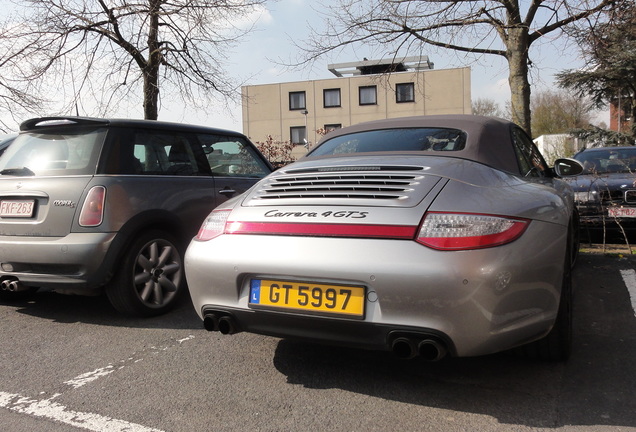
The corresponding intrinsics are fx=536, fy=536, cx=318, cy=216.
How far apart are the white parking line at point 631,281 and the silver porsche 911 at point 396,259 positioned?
1.74m

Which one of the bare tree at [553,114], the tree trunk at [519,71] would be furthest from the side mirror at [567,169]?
the bare tree at [553,114]

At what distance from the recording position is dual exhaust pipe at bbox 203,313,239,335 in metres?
2.73

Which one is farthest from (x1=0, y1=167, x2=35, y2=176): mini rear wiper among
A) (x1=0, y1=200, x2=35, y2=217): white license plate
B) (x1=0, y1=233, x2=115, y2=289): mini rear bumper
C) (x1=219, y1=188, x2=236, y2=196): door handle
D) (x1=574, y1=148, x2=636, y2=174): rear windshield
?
(x1=574, y1=148, x2=636, y2=174): rear windshield

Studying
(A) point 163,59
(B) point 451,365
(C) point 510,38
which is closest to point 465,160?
(B) point 451,365

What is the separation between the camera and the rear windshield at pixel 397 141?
3.28m

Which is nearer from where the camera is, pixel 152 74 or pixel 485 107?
pixel 152 74

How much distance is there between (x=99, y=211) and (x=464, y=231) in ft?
8.82

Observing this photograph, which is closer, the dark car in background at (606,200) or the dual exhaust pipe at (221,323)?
the dual exhaust pipe at (221,323)

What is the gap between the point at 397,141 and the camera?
3455 mm

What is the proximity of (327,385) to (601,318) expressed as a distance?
7.41 ft

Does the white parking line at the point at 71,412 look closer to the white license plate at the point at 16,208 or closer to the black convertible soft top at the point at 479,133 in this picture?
the white license plate at the point at 16,208

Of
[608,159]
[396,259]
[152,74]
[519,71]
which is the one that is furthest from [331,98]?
[396,259]

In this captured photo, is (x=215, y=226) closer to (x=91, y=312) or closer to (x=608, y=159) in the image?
(x=91, y=312)

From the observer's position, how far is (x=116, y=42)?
11.6 m
